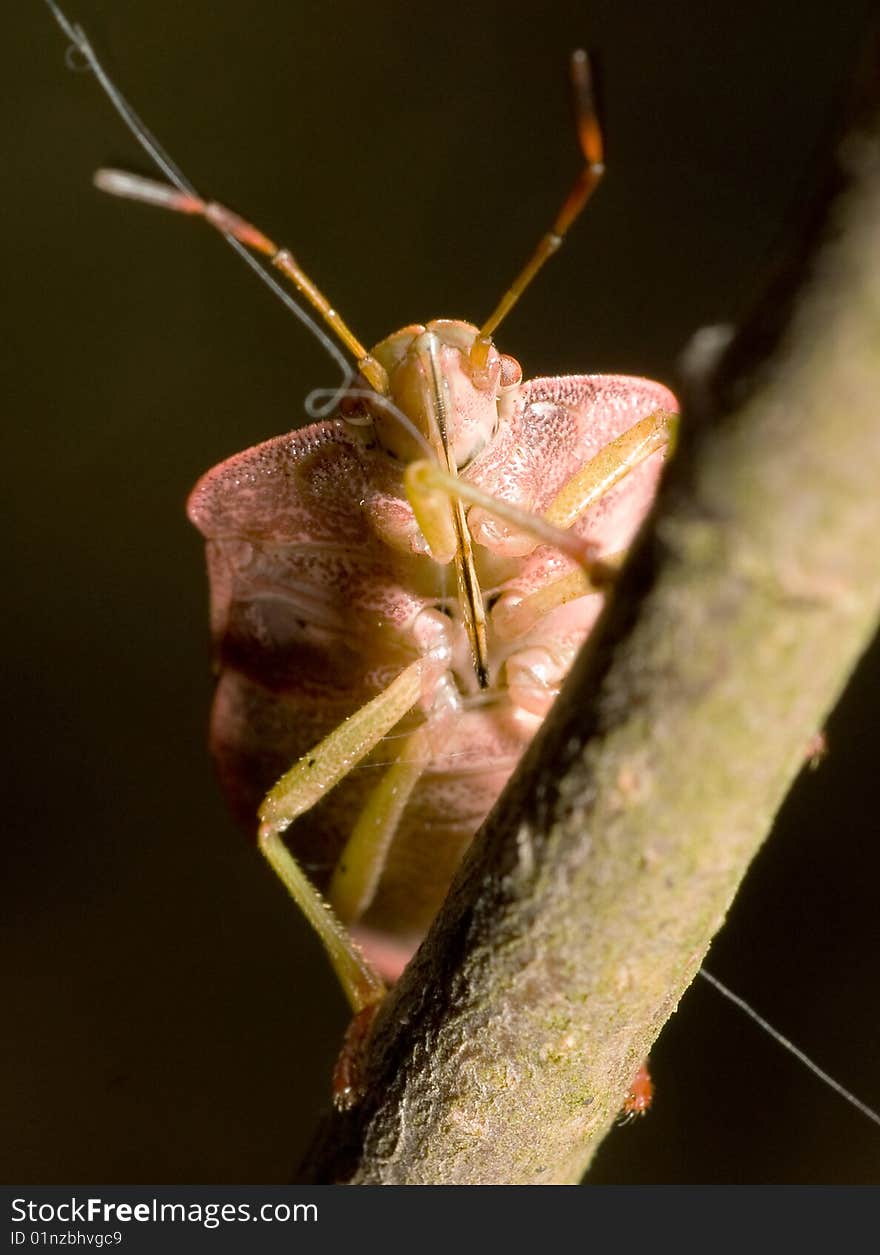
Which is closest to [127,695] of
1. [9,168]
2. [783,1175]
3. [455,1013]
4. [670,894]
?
[9,168]

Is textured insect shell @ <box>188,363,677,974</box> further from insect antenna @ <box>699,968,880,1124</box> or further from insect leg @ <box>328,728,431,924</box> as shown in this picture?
insect antenna @ <box>699,968,880,1124</box>

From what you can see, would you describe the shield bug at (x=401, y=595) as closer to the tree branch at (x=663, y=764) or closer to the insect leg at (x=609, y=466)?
the insect leg at (x=609, y=466)

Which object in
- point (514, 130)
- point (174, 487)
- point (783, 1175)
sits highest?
point (514, 130)

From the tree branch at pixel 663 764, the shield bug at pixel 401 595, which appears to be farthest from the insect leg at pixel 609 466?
the tree branch at pixel 663 764

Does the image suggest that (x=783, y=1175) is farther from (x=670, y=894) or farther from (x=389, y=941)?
(x=670, y=894)

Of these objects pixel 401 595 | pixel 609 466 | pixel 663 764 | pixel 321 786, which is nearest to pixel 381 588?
pixel 401 595

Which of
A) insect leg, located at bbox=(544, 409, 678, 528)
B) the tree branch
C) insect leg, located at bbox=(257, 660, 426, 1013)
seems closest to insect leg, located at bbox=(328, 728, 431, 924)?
insect leg, located at bbox=(257, 660, 426, 1013)
